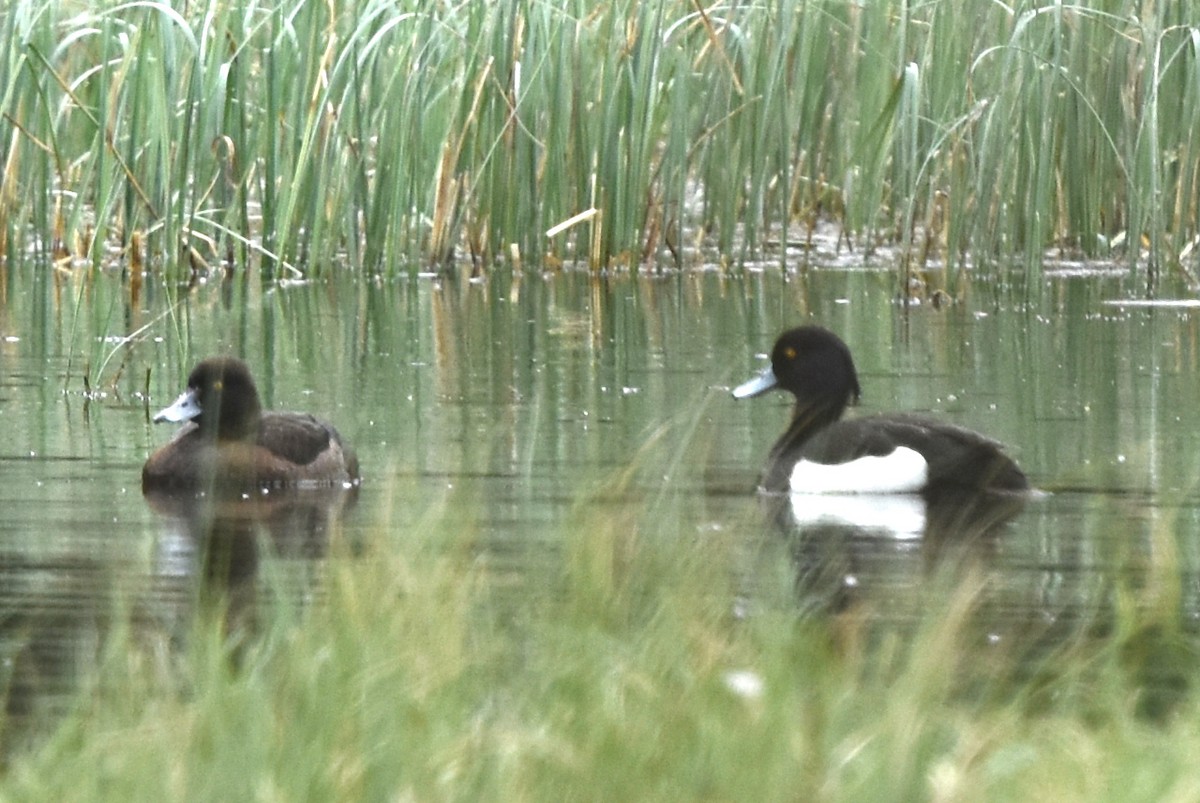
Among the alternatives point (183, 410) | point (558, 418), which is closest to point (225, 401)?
point (183, 410)

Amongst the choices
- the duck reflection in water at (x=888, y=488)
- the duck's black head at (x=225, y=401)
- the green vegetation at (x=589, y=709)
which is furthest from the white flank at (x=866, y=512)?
the green vegetation at (x=589, y=709)

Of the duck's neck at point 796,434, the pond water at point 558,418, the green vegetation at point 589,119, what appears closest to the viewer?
the pond water at point 558,418

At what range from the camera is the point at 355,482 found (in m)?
8.28

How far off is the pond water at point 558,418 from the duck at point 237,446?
0.47ft

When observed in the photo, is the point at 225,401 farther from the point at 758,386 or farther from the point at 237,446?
the point at 758,386

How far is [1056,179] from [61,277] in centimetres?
584

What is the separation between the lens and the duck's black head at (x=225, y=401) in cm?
869

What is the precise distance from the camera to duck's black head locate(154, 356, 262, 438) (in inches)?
342

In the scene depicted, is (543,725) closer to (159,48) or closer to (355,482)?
(355,482)

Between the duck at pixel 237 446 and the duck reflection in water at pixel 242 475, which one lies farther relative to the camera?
the duck at pixel 237 446

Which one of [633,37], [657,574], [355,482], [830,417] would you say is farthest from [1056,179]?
[657,574]

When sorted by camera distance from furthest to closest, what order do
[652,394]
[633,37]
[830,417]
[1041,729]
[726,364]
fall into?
[633,37], [726,364], [652,394], [830,417], [1041,729]

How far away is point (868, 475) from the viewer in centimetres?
Result: 830

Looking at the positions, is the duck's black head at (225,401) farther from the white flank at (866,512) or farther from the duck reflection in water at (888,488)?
the white flank at (866,512)
